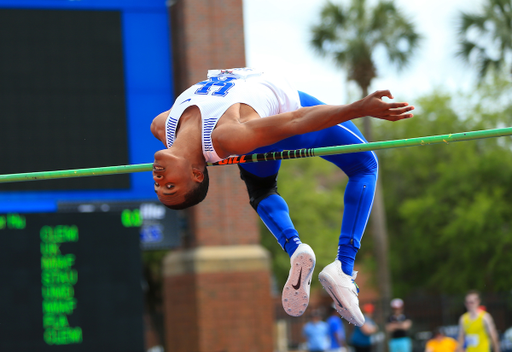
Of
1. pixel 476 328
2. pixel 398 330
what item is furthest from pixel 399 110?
pixel 398 330

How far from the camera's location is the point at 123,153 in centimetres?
1194

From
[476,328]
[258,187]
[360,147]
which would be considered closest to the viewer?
[360,147]

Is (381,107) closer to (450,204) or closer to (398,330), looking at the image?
(398,330)

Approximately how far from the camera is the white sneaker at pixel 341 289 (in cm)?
435

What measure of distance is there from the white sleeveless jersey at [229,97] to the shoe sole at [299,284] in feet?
2.59

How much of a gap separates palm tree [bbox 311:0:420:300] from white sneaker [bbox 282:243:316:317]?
12.1 meters

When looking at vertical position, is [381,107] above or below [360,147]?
above

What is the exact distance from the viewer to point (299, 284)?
4.35 meters

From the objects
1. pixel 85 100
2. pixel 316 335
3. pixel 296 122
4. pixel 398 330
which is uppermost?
pixel 85 100

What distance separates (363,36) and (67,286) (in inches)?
412

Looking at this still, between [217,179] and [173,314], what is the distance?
2704 mm

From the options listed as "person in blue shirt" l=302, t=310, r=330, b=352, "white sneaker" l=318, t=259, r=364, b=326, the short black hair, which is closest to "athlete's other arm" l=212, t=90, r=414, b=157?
the short black hair

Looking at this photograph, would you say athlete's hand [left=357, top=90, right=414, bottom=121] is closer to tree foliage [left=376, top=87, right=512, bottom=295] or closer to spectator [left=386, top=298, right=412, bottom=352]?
spectator [left=386, top=298, right=412, bottom=352]

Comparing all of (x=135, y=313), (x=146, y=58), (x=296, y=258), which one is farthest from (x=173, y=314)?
(x=296, y=258)
